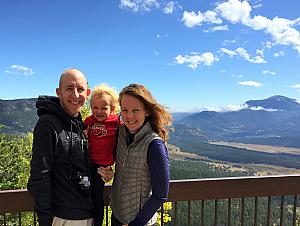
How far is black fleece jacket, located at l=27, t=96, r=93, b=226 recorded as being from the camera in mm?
1906

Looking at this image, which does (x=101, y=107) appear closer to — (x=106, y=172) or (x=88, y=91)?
(x=88, y=91)

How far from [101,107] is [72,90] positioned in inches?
10.0

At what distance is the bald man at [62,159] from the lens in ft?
6.27

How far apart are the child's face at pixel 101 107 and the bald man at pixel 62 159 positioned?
97 millimetres

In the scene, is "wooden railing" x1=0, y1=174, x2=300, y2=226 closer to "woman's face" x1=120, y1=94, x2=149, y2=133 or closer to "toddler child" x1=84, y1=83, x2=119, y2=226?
"toddler child" x1=84, y1=83, x2=119, y2=226

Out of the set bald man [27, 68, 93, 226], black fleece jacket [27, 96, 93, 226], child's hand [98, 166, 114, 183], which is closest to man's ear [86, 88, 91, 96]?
bald man [27, 68, 93, 226]

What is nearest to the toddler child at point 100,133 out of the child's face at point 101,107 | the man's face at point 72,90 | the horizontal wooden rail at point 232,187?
the child's face at point 101,107

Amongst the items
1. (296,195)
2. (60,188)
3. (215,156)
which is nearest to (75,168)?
(60,188)

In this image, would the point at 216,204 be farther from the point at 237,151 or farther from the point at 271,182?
the point at 237,151

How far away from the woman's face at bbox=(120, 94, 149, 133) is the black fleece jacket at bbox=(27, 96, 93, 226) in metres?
0.32

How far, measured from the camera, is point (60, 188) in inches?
79.8

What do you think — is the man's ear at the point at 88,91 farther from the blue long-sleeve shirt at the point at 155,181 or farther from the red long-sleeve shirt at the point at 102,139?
the blue long-sleeve shirt at the point at 155,181

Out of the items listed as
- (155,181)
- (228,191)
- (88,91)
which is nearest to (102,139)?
(88,91)

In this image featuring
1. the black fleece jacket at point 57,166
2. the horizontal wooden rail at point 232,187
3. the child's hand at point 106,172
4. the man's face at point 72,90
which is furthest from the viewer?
the horizontal wooden rail at point 232,187
